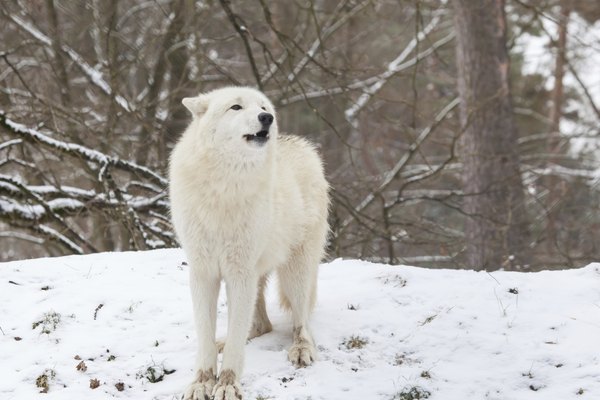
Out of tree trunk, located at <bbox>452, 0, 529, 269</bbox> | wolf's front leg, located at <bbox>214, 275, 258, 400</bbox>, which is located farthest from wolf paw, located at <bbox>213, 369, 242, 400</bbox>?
tree trunk, located at <bbox>452, 0, 529, 269</bbox>

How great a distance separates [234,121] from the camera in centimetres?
449

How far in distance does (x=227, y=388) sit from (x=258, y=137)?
1553mm

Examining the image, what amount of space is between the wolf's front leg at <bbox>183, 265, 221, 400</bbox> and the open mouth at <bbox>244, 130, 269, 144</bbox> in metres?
0.90

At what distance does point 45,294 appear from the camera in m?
5.45

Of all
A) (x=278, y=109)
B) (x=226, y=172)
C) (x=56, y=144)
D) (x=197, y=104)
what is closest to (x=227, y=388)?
(x=226, y=172)

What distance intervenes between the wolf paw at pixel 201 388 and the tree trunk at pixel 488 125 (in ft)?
21.6

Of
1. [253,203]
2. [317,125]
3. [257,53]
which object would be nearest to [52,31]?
[257,53]

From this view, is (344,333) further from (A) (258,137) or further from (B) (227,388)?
(A) (258,137)

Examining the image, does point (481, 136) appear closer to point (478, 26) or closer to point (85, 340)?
point (478, 26)

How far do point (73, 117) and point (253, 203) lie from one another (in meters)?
4.99

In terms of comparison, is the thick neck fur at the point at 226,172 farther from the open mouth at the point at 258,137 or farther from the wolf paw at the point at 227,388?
the wolf paw at the point at 227,388

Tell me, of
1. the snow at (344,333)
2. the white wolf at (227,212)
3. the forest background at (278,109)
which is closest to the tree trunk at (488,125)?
the forest background at (278,109)

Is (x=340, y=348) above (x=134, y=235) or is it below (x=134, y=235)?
below

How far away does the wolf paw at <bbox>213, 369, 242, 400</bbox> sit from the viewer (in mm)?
4102
